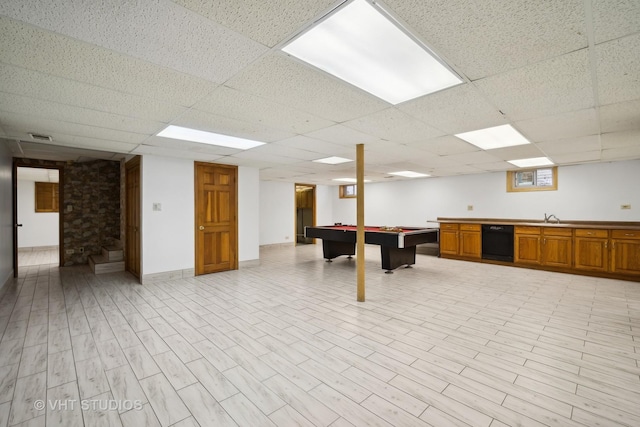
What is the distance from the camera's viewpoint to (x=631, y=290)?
4613mm

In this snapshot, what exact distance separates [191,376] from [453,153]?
16.3 feet

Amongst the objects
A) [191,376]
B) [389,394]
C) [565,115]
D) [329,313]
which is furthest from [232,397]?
[565,115]

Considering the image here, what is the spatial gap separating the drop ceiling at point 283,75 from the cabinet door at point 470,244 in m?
3.34

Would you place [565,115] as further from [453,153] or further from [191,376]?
[191,376]

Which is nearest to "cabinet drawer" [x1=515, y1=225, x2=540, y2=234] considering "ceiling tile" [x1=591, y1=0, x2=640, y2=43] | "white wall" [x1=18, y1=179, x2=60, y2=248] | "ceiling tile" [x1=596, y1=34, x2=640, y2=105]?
"ceiling tile" [x1=596, y1=34, x2=640, y2=105]

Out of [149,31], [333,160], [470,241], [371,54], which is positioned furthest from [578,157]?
[149,31]

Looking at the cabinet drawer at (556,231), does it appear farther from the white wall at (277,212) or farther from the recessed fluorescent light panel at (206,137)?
the white wall at (277,212)

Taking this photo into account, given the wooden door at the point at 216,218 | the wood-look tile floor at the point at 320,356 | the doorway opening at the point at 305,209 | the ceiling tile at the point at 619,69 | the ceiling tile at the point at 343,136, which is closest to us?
the ceiling tile at the point at 619,69

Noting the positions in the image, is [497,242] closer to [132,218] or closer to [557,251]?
[557,251]

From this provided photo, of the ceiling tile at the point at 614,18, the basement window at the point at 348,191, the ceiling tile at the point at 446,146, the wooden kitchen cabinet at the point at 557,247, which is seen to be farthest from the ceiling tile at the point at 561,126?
the basement window at the point at 348,191

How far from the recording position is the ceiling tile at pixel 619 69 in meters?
1.72

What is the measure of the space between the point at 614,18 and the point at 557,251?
5.93 m

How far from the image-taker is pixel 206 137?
3.97 m

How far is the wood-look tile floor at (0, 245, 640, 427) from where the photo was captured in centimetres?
185
